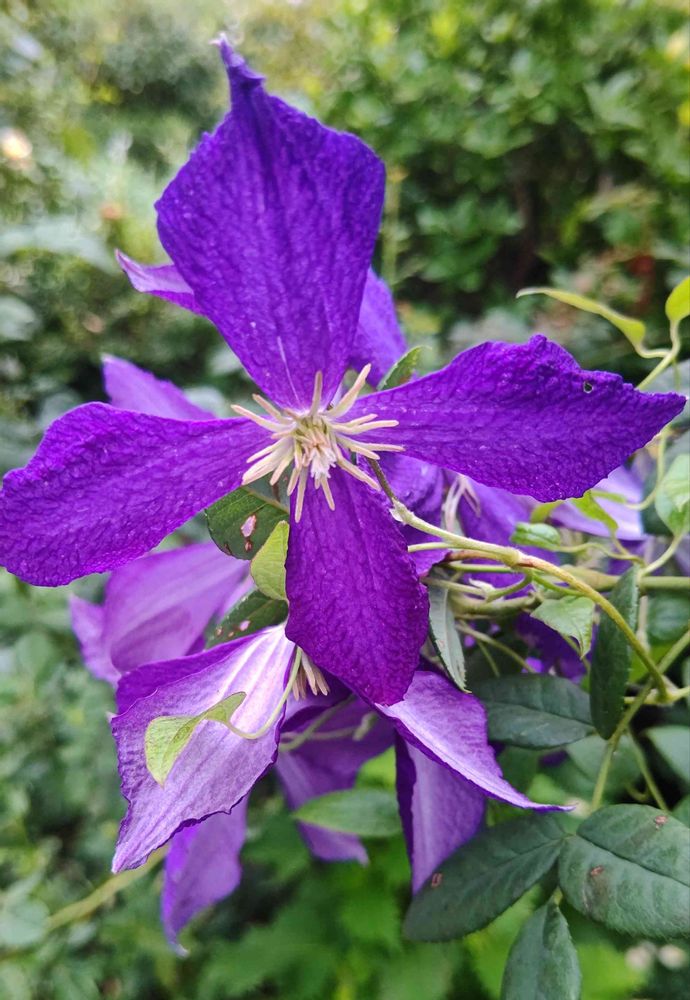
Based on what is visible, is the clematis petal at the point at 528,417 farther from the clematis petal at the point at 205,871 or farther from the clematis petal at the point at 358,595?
the clematis petal at the point at 205,871

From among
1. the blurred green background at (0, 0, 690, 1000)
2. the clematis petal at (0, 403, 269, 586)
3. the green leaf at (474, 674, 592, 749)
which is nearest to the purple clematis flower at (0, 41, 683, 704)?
the clematis petal at (0, 403, 269, 586)

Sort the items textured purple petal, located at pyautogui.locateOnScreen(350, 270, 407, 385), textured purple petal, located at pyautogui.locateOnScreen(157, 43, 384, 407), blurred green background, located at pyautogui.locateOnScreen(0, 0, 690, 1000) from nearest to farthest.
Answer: textured purple petal, located at pyautogui.locateOnScreen(157, 43, 384, 407), textured purple petal, located at pyautogui.locateOnScreen(350, 270, 407, 385), blurred green background, located at pyautogui.locateOnScreen(0, 0, 690, 1000)

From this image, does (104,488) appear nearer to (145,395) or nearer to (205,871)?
(145,395)

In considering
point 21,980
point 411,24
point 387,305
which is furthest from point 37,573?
point 411,24

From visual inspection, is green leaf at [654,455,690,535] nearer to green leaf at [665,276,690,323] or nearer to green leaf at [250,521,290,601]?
green leaf at [665,276,690,323]

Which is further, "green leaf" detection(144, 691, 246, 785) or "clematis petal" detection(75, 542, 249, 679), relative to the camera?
"clematis petal" detection(75, 542, 249, 679)

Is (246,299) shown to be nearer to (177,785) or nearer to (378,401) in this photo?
(378,401)

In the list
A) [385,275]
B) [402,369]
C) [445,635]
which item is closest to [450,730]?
[445,635]
